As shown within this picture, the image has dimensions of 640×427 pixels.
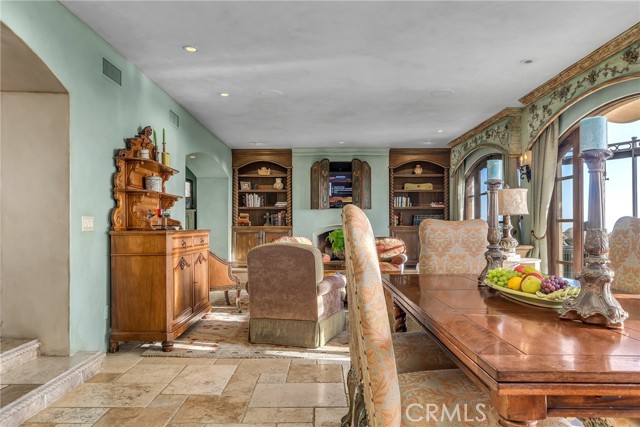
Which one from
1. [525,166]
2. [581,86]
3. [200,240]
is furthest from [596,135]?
[525,166]

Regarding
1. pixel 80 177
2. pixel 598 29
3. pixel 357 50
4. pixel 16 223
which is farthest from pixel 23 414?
pixel 598 29

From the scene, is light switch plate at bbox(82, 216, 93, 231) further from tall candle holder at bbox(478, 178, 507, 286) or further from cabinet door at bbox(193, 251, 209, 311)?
tall candle holder at bbox(478, 178, 507, 286)

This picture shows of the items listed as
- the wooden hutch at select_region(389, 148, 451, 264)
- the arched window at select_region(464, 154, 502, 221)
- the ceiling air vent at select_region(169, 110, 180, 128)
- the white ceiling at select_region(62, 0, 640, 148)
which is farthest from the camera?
the wooden hutch at select_region(389, 148, 451, 264)

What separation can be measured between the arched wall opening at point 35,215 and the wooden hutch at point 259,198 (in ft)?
17.7

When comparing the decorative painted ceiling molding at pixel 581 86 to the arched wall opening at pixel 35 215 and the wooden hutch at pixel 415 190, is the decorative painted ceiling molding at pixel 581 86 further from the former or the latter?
the arched wall opening at pixel 35 215

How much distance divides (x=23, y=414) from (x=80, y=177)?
1624 mm

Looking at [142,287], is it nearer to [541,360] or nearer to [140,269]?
[140,269]

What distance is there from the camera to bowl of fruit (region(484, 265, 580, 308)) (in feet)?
5.20

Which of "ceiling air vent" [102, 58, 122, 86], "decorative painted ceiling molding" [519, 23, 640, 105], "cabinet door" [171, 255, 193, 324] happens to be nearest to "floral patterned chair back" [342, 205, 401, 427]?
"cabinet door" [171, 255, 193, 324]

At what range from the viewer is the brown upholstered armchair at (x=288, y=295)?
3.54 metres

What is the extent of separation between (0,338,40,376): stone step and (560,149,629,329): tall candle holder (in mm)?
3198

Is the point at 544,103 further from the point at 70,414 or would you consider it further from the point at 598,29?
the point at 70,414

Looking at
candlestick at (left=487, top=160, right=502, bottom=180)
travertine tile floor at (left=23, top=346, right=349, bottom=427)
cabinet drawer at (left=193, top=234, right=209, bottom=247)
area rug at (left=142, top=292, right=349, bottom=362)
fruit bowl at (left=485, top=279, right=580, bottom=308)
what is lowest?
area rug at (left=142, top=292, right=349, bottom=362)

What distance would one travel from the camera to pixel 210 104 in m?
5.23
